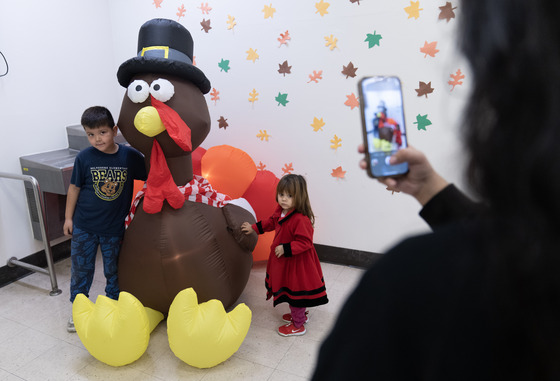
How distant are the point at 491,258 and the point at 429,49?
2327 mm

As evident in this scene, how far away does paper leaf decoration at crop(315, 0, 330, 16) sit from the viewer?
2.57 meters

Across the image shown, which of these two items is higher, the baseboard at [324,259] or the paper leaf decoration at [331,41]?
the paper leaf decoration at [331,41]

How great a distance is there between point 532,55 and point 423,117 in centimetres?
231

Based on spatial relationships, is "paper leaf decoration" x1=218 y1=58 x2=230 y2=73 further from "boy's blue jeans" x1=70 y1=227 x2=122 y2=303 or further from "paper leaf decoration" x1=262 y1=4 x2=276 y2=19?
"boy's blue jeans" x1=70 y1=227 x2=122 y2=303

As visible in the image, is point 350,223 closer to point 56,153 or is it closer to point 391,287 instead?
point 56,153

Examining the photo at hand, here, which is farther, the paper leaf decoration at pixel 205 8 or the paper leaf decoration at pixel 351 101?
the paper leaf decoration at pixel 205 8

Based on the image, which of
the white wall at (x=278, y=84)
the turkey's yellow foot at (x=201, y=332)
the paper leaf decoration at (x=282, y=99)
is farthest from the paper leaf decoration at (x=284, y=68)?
the turkey's yellow foot at (x=201, y=332)

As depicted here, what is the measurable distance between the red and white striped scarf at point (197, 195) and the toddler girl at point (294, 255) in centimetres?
29

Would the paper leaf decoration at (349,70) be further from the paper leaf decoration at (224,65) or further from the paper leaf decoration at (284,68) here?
the paper leaf decoration at (224,65)

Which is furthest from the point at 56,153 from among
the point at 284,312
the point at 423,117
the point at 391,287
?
the point at 391,287

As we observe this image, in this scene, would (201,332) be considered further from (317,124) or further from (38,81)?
(38,81)

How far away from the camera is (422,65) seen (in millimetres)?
2428

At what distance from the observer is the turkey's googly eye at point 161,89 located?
198cm

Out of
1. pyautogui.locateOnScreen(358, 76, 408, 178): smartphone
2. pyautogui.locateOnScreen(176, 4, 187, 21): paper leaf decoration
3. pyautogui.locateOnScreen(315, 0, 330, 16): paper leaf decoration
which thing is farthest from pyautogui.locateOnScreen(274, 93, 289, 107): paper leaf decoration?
pyautogui.locateOnScreen(358, 76, 408, 178): smartphone
